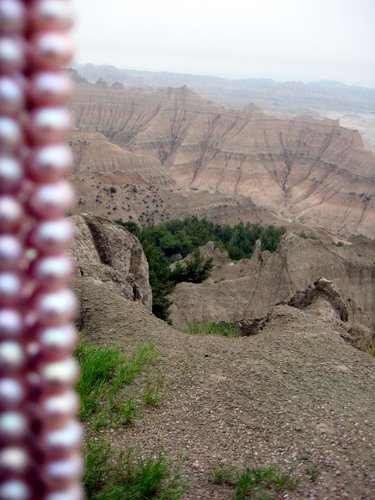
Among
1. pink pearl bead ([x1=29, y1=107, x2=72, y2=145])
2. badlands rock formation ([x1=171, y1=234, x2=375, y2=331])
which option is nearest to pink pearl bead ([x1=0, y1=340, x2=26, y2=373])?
pink pearl bead ([x1=29, y1=107, x2=72, y2=145])

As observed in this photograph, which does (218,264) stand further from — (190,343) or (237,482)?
(237,482)

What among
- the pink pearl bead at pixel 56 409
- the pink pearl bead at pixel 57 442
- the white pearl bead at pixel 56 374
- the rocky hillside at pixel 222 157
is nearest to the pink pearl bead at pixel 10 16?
the white pearl bead at pixel 56 374

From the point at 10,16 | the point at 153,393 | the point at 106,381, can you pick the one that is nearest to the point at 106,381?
the point at 106,381

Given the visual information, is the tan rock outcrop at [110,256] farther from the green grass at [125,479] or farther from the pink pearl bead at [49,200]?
the pink pearl bead at [49,200]

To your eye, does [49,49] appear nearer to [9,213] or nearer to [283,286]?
[9,213]

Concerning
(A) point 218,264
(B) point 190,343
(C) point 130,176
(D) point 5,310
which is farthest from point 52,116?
(C) point 130,176

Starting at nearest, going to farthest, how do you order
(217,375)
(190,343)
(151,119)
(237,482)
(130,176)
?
(237,482) → (217,375) → (190,343) → (130,176) → (151,119)
